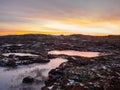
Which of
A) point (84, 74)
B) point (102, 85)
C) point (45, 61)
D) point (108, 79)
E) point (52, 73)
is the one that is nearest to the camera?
point (102, 85)

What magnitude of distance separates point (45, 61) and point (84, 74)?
64189mm

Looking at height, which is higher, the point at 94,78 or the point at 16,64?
the point at 94,78

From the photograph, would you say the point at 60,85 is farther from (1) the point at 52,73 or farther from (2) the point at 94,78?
(1) the point at 52,73

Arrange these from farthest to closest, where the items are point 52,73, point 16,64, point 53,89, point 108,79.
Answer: point 16,64, point 52,73, point 108,79, point 53,89

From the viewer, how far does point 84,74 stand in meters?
67.1

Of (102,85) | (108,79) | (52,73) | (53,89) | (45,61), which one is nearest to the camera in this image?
(53,89)

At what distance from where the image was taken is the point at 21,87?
206 ft

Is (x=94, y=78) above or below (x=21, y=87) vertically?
above

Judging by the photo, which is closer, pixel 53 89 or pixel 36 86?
pixel 53 89

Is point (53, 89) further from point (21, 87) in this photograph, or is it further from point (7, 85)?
point (7, 85)

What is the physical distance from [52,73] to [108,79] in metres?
24.2

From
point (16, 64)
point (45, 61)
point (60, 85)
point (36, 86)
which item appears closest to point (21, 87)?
point (36, 86)

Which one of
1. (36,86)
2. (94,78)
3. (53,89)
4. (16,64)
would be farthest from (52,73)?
(16,64)

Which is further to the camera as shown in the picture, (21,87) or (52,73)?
(52,73)
